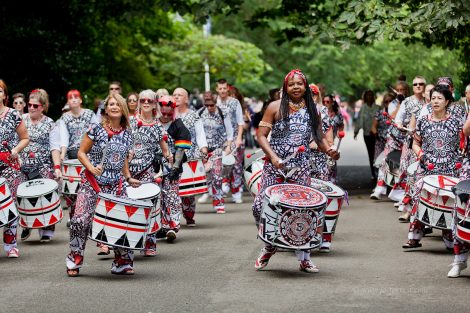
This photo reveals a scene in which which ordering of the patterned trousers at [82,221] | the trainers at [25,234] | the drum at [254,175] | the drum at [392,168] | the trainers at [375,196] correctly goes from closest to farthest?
1. the patterned trousers at [82,221]
2. the drum at [254,175]
3. the trainers at [25,234]
4. the drum at [392,168]
5. the trainers at [375,196]

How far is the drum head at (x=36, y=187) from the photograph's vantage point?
43.5 ft

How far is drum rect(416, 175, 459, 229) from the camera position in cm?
1143

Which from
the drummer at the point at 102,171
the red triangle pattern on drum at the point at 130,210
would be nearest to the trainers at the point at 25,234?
the drummer at the point at 102,171

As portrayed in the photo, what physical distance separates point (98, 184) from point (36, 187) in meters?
2.83

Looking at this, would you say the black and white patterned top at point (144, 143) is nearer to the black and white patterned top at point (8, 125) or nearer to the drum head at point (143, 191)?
the drum head at point (143, 191)

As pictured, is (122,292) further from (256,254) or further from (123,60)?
(123,60)

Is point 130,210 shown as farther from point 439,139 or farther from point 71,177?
point 71,177

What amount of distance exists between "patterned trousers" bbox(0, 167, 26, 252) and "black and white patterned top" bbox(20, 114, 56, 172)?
3.30 feet

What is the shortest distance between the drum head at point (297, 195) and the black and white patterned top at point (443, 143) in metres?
2.02

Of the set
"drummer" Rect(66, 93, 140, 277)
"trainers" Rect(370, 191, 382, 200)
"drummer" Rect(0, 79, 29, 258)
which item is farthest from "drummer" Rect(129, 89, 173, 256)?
"trainers" Rect(370, 191, 382, 200)

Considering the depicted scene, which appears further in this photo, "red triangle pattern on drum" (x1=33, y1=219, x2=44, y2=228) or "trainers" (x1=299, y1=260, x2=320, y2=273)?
"red triangle pattern on drum" (x1=33, y1=219, x2=44, y2=228)

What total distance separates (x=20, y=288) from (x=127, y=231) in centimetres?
107

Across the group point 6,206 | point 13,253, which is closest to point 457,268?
point 6,206

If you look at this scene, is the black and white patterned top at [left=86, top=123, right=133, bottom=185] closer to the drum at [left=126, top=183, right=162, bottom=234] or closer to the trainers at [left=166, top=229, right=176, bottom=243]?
the drum at [left=126, top=183, right=162, bottom=234]
